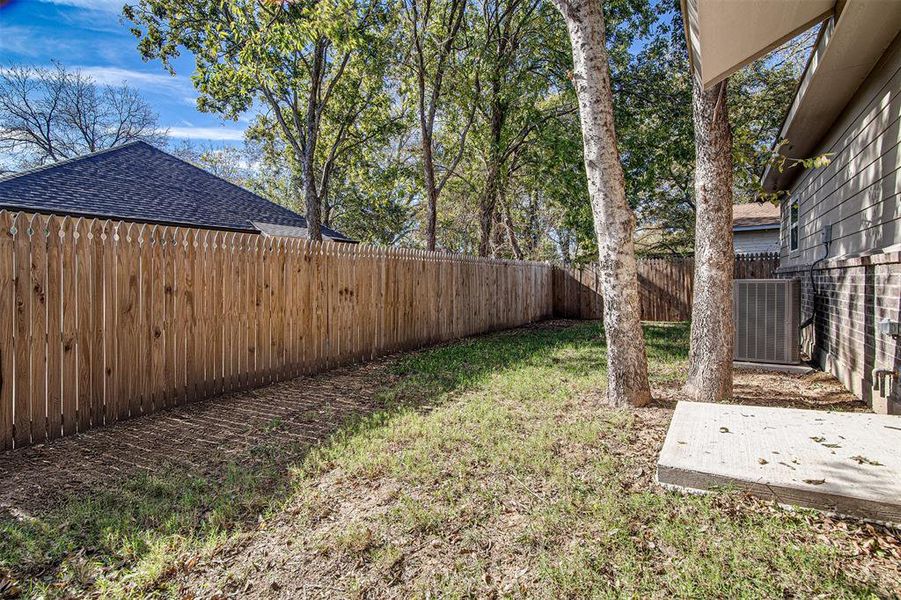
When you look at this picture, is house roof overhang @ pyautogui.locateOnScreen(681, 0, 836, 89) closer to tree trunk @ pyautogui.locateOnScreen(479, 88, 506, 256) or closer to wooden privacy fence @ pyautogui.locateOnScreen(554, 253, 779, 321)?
tree trunk @ pyautogui.locateOnScreen(479, 88, 506, 256)

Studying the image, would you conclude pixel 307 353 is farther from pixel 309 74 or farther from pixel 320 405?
pixel 309 74

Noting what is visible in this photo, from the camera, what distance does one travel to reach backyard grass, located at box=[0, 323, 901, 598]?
6.08 feet

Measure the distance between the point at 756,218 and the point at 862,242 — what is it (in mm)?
14770

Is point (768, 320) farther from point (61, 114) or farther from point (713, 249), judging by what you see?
point (61, 114)

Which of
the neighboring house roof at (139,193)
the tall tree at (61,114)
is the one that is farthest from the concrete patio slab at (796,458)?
the tall tree at (61,114)

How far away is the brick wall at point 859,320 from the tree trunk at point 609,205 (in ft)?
5.74

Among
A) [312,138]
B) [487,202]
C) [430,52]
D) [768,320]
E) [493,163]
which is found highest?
[430,52]

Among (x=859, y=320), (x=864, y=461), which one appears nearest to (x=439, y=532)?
(x=864, y=461)

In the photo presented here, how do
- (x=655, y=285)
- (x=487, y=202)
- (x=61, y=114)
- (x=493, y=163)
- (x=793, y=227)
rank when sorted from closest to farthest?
1. (x=793, y=227)
2. (x=493, y=163)
3. (x=487, y=202)
4. (x=655, y=285)
5. (x=61, y=114)

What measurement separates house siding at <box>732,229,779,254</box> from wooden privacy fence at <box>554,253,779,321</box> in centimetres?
522

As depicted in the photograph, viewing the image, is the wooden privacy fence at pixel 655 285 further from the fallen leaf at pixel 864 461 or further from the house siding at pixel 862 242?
the fallen leaf at pixel 864 461

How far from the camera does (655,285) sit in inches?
522

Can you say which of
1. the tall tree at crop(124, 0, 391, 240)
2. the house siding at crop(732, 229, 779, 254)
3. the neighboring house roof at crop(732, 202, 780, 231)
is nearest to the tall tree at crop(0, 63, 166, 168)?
the tall tree at crop(124, 0, 391, 240)

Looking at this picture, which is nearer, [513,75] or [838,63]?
[838,63]
